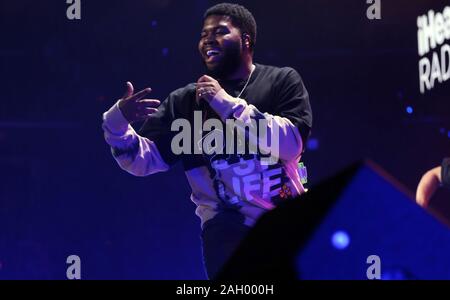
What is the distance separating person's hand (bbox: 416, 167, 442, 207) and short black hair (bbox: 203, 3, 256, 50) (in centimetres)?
109

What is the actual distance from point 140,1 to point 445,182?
1.66 metres

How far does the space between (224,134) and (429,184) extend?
3.94 ft

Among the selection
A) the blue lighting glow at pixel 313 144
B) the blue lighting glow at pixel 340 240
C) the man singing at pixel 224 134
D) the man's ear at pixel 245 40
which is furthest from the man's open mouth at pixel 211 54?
the blue lighting glow at pixel 340 240

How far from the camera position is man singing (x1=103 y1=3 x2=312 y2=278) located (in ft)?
7.60

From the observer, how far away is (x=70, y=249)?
3.06 meters

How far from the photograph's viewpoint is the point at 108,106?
10.1 feet

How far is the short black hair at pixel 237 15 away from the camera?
2.66 meters

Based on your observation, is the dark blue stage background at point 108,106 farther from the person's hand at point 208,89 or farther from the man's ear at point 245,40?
the person's hand at point 208,89

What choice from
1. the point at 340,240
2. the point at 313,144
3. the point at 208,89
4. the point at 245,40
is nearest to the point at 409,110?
the point at 313,144

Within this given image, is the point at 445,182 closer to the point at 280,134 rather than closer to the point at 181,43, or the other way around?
the point at 280,134

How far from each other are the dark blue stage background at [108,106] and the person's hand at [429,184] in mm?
257

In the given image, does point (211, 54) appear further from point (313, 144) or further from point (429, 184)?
point (429, 184)

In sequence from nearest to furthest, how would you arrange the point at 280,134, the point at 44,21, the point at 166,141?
1. the point at 280,134
2. the point at 166,141
3. the point at 44,21

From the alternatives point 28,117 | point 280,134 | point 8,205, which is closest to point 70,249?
point 8,205
